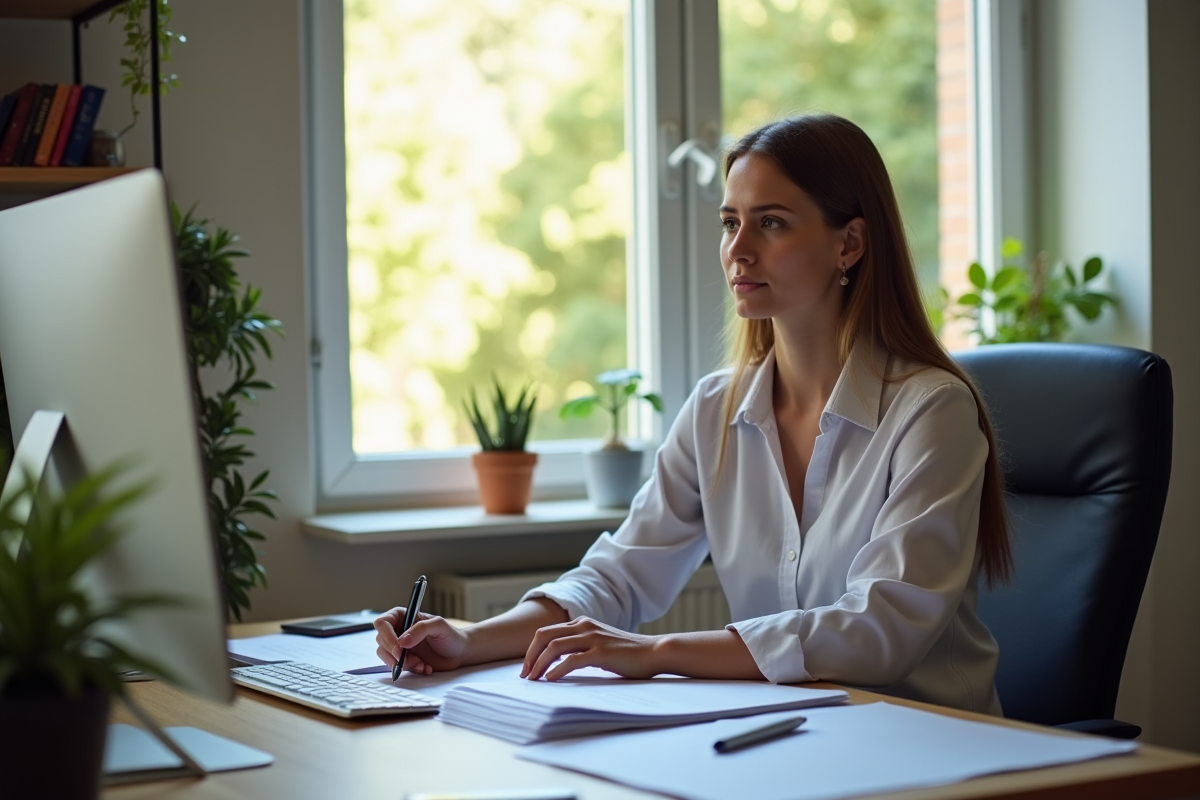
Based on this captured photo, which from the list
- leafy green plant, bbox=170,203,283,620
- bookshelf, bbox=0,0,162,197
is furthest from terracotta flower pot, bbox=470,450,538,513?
bookshelf, bbox=0,0,162,197

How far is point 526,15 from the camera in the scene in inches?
115

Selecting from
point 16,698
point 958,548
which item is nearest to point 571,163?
point 958,548

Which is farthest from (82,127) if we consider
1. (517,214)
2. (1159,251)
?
(1159,251)

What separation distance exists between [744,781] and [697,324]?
2.07m

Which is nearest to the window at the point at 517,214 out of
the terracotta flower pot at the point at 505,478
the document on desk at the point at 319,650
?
the terracotta flower pot at the point at 505,478

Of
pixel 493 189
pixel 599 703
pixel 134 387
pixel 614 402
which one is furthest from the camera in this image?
pixel 493 189

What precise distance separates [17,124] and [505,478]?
1089mm

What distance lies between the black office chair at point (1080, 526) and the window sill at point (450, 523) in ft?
3.34

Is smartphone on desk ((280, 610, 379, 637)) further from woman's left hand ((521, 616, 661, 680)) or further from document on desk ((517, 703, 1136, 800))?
document on desk ((517, 703, 1136, 800))

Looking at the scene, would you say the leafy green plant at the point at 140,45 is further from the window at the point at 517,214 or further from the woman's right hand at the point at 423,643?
the woman's right hand at the point at 423,643

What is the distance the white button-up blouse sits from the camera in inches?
56.9

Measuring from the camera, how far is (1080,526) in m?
1.72

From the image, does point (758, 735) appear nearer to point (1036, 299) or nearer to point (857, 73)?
point (1036, 299)

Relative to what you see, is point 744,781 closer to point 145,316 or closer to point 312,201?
point 145,316
